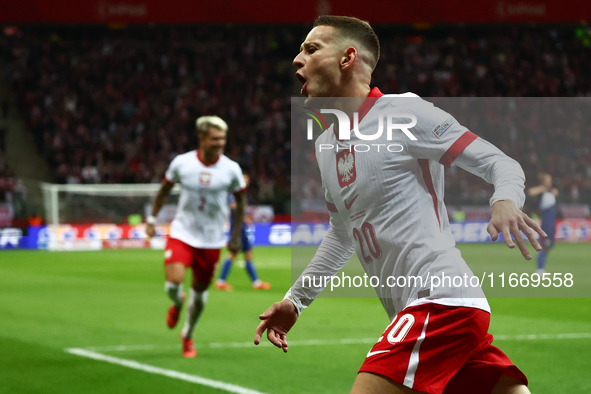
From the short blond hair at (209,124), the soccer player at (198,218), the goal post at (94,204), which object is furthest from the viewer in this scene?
the goal post at (94,204)

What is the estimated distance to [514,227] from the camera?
2430 millimetres

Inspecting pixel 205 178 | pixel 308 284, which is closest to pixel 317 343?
pixel 205 178

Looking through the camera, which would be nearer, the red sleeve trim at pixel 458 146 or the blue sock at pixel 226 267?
the red sleeve trim at pixel 458 146

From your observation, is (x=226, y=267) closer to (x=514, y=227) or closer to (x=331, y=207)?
(x=331, y=207)

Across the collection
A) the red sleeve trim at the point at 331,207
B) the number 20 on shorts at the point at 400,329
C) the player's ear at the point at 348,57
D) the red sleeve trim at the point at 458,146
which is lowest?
the number 20 on shorts at the point at 400,329

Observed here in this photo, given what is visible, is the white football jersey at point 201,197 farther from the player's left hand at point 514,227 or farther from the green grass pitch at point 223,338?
the player's left hand at point 514,227

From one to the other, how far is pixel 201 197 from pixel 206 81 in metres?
29.0

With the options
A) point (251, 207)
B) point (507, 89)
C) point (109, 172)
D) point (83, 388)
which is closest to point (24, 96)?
point (109, 172)

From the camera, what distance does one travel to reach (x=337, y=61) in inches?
125

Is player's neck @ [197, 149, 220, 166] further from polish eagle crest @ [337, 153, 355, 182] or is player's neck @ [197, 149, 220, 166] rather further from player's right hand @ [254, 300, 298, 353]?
polish eagle crest @ [337, 153, 355, 182]

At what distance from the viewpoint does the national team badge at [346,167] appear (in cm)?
309

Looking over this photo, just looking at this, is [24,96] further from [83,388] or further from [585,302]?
[83,388]

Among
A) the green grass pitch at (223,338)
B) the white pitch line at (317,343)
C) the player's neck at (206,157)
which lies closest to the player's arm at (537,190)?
the green grass pitch at (223,338)

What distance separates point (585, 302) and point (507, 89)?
992 inches
